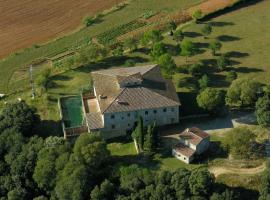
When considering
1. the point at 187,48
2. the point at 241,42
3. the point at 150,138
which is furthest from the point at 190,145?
the point at 241,42

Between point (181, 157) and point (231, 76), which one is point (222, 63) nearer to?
point (231, 76)

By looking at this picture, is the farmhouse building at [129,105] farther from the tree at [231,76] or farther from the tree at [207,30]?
the tree at [207,30]

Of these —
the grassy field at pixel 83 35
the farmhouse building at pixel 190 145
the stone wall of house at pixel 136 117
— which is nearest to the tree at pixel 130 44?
the grassy field at pixel 83 35

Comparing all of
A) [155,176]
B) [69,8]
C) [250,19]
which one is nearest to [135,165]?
[155,176]

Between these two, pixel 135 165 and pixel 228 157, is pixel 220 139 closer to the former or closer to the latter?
pixel 228 157

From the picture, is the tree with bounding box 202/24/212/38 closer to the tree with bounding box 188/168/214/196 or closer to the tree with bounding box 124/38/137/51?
the tree with bounding box 124/38/137/51

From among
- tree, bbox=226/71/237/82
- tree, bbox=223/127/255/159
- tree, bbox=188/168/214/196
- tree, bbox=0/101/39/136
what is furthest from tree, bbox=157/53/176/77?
tree, bbox=188/168/214/196
